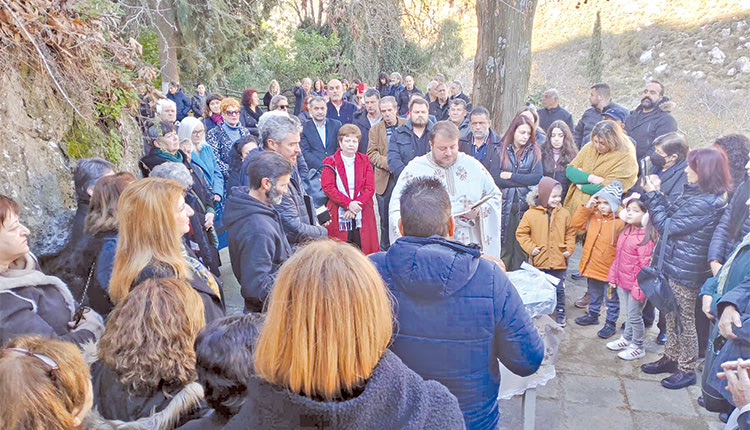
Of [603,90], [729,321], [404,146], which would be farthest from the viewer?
[603,90]

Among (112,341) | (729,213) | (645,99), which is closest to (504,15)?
(645,99)

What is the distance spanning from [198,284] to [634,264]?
3.59 metres

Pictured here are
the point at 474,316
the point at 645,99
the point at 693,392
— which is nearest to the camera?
the point at 474,316

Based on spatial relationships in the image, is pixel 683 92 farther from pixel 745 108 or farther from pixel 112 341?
pixel 112 341

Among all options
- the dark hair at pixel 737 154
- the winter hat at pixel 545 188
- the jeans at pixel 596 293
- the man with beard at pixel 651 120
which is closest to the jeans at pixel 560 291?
the jeans at pixel 596 293

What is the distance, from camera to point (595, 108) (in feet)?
24.2

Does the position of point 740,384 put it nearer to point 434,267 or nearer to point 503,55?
point 434,267

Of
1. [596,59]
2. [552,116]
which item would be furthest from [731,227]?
[596,59]

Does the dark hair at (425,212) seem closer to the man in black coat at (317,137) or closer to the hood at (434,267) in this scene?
the hood at (434,267)

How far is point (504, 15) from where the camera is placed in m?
6.90

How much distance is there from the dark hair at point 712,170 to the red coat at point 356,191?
9.53ft

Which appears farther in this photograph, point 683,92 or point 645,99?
point 683,92

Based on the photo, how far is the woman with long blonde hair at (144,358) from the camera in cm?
179

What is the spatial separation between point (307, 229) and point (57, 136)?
6.66 feet
